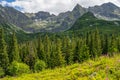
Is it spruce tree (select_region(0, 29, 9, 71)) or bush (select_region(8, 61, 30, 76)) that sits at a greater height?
spruce tree (select_region(0, 29, 9, 71))

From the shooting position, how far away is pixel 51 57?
405ft

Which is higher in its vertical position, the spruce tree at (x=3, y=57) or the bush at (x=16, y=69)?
the spruce tree at (x=3, y=57)

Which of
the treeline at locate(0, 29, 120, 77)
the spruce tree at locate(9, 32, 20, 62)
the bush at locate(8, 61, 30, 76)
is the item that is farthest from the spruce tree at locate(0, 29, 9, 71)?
the spruce tree at locate(9, 32, 20, 62)

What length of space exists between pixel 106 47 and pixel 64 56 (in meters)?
30.2

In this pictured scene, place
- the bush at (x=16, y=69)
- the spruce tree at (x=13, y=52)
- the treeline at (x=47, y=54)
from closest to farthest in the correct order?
1. the bush at (x=16, y=69)
2. the treeline at (x=47, y=54)
3. the spruce tree at (x=13, y=52)

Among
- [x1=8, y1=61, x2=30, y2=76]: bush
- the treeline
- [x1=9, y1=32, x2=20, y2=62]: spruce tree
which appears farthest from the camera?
[x1=9, y1=32, x2=20, y2=62]: spruce tree

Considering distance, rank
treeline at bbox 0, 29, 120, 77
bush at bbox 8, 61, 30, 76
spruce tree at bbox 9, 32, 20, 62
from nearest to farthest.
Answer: bush at bbox 8, 61, 30, 76
treeline at bbox 0, 29, 120, 77
spruce tree at bbox 9, 32, 20, 62

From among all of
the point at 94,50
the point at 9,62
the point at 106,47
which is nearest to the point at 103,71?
the point at 9,62

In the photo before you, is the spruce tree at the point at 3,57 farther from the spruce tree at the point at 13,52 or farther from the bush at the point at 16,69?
the spruce tree at the point at 13,52

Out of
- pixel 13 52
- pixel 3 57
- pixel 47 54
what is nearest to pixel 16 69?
pixel 3 57

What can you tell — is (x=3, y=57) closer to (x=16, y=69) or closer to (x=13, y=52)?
(x=13, y=52)

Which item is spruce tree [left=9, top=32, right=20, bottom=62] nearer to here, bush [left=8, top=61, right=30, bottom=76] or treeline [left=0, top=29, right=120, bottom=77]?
treeline [left=0, top=29, right=120, bottom=77]

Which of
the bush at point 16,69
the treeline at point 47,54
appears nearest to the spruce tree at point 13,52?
the treeline at point 47,54

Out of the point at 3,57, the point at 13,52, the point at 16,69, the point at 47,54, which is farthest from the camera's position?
the point at 47,54
